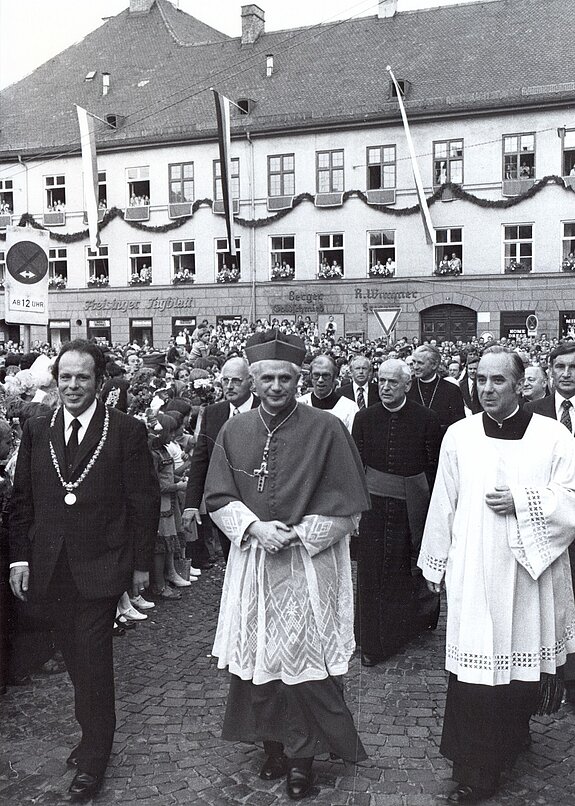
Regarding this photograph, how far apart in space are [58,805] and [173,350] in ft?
57.0

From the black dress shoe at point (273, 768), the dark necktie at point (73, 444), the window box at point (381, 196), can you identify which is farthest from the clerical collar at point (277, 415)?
the window box at point (381, 196)

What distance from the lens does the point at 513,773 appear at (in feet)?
14.2

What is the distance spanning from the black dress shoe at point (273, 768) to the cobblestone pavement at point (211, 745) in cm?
8

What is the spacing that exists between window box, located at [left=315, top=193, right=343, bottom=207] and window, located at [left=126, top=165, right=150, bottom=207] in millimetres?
7603

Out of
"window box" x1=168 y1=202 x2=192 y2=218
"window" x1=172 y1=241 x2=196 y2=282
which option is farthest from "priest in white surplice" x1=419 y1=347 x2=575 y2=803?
"window box" x1=168 y1=202 x2=192 y2=218

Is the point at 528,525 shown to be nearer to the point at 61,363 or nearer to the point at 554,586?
the point at 554,586

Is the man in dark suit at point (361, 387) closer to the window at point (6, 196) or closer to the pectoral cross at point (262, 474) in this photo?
the pectoral cross at point (262, 474)

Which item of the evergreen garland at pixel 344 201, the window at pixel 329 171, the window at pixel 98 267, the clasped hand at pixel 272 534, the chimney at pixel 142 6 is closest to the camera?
the clasped hand at pixel 272 534

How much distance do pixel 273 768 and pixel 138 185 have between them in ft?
115

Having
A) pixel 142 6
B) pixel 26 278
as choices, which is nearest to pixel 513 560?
pixel 26 278

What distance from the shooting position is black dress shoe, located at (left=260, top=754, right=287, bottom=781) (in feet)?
14.0

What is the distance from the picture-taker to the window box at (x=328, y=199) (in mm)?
33719

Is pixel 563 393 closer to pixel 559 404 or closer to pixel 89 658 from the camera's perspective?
pixel 559 404

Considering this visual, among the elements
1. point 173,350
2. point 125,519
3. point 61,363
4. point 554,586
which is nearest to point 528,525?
point 554,586
